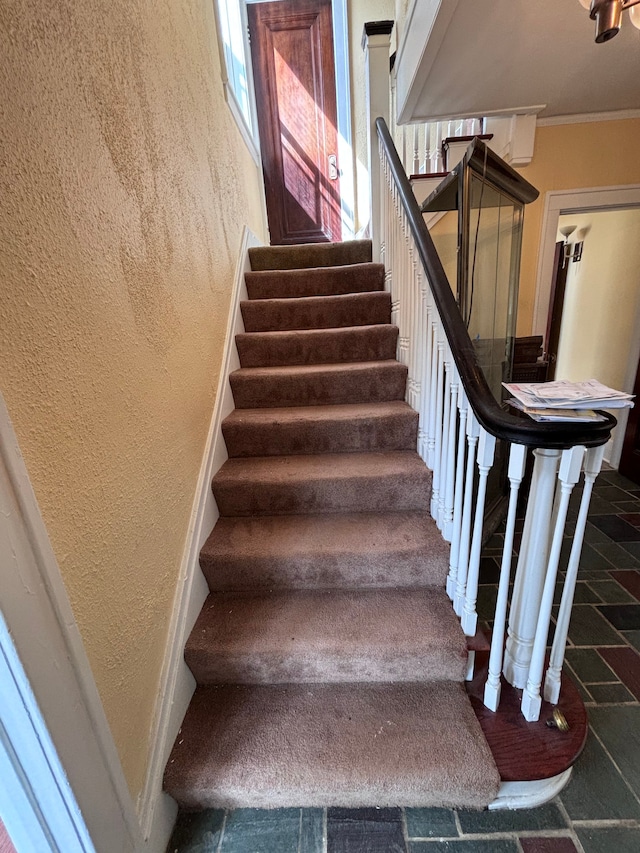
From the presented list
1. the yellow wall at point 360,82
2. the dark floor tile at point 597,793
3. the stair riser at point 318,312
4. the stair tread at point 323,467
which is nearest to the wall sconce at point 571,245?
the yellow wall at point 360,82

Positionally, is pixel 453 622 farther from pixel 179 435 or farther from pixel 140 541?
pixel 179 435

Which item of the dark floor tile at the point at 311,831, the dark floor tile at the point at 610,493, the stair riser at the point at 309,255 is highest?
the stair riser at the point at 309,255

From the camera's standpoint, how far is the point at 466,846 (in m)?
0.84

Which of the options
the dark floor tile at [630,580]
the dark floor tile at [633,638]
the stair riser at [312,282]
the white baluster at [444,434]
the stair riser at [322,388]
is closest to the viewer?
the white baluster at [444,434]

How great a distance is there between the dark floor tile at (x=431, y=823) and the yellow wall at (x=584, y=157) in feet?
10.9

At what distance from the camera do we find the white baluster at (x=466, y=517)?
94cm

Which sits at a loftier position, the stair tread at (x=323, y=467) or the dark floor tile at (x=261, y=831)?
the stair tread at (x=323, y=467)

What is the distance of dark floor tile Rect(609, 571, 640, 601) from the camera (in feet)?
5.25

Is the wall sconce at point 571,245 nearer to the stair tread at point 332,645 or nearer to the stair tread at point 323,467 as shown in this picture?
the stair tread at point 323,467

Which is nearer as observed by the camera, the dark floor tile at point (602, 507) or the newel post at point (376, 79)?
the newel post at point (376, 79)

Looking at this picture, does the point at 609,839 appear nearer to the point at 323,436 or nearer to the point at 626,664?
the point at 626,664

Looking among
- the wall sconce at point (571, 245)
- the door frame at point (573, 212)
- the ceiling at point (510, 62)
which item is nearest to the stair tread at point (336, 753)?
the door frame at point (573, 212)

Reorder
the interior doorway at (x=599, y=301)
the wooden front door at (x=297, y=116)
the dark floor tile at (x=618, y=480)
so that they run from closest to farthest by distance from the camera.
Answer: the dark floor tile at (x=618, y=480) → the interior doorway at (x=599, y=301) → the wooden front door at (x=297, y=116)

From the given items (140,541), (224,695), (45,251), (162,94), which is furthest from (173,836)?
(162,94)
